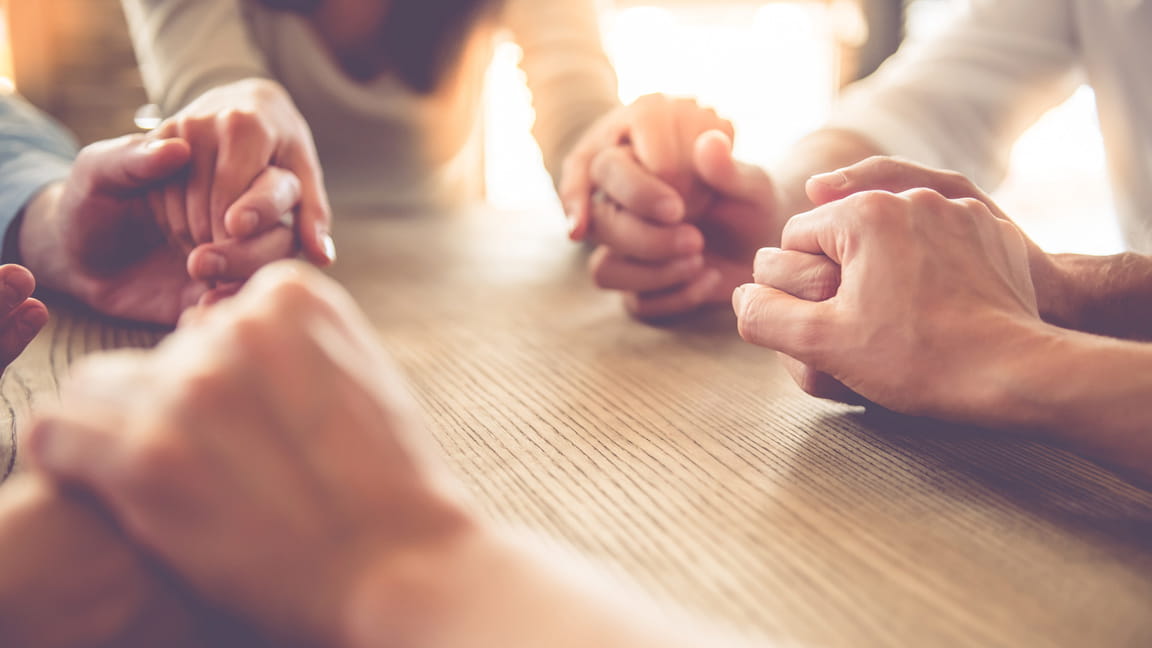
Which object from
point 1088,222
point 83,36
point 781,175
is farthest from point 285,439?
point 83,36

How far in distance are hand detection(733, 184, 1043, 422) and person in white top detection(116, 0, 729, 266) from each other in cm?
31

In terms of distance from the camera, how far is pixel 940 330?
324 mm

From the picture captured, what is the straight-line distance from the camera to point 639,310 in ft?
2.01

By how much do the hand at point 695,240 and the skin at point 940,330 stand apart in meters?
0.19

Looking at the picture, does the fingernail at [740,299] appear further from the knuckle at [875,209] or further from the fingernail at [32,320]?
the fingernail at [32,320]

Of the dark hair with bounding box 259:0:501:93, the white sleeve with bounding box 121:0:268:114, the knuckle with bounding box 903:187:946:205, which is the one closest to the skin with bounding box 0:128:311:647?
the white sleeve with bounding box 121:0:268:114

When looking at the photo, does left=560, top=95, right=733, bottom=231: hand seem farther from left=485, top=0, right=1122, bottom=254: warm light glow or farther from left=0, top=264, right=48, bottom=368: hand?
left=485, top=0, right=1122, bottom=254: warm light glow

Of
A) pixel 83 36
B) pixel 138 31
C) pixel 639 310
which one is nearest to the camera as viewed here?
pixel 639 310

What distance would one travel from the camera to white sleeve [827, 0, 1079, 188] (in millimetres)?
797

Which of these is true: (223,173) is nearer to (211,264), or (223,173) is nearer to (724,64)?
(211,264)

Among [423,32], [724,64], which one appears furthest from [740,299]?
[724,64]

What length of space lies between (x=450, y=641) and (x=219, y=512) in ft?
0.22

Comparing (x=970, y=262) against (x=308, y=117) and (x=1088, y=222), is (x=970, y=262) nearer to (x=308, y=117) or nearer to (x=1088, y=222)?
(x=308, y=117)

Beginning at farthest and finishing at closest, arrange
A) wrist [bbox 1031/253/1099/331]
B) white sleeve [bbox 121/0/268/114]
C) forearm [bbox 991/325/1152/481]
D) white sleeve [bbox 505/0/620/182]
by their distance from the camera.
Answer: white sleeve [bbox 505/0/620/182] → white sleeve [bbox 121/0/268/114] → wrist [bbox 1031/253/1099/331] → forearm [bbox 991/325/1152/481]
